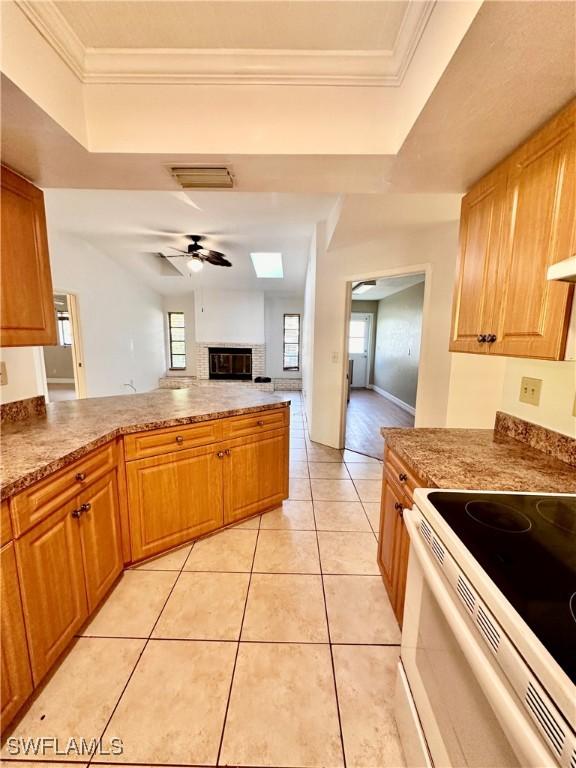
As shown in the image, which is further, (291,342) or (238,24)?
(291,342)

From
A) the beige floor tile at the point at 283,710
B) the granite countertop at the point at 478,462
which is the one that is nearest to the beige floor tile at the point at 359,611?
the beige floor tile at the point at 283,710

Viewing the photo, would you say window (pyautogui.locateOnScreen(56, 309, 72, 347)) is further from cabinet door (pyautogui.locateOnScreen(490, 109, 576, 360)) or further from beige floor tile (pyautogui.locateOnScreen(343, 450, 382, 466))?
cabinet door (pyautogui.locateOnScreen(490, 109, 576, 360))

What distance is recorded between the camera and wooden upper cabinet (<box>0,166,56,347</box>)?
1411 millimetres

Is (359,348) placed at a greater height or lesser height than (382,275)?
lesser

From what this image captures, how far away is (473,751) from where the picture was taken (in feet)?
2.02

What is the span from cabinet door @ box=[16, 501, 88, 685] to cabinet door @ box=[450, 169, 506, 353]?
1925 millimetres

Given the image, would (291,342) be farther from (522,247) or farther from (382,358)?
(522,247)

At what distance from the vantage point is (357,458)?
11.7 feet

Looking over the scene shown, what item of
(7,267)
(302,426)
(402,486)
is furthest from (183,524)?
(302,426)

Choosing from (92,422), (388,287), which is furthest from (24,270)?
(388,287)

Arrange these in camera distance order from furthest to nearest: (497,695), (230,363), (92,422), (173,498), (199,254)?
1. (230,363)
2. (199,254)
3. (173,498)
4. (92,422)
5. (497,695)

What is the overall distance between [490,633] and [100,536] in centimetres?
161

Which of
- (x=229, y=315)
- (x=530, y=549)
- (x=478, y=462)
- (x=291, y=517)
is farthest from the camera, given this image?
(x=229, y=315)

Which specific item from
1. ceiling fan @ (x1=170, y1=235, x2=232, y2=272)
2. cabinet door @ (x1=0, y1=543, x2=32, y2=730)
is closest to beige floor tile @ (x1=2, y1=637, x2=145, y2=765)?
cabinet door @ (x1=0, y1=543, x2=32, y2=730)
